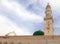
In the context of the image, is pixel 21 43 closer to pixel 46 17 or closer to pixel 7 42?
pixel 7 42

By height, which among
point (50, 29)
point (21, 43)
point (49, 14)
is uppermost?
point (49, 14)

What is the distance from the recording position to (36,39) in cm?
3588

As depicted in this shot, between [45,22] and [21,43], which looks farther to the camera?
[45,22]

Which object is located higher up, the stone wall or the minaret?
the minaret

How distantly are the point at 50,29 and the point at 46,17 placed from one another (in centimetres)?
339

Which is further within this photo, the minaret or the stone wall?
the minaret

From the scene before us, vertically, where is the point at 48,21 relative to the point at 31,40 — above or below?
above

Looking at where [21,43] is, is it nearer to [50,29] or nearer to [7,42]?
[7,42]

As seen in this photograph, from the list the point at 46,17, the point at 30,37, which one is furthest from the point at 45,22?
the point at 30,37

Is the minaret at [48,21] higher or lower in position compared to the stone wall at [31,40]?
higher

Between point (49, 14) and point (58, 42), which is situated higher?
point (49, 14)

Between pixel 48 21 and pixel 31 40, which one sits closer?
pixel 31 40

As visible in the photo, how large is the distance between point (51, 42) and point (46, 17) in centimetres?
2145

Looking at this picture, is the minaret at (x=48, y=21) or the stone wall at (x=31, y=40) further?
the minaret at (x=48, y=21)
